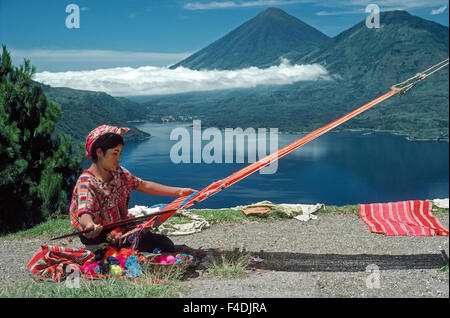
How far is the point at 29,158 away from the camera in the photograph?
24.7 ft

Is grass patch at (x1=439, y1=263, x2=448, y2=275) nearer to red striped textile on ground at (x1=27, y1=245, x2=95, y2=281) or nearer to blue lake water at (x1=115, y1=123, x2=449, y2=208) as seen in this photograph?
red striped textile on ground at (x1=27, y1=245, x2=95, y2=281)

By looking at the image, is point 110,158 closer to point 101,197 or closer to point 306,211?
point 101,197

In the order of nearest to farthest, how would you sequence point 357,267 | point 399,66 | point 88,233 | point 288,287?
point 288,287, point 88,233, point 357,267, point 399,66

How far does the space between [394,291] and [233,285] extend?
44.7 inches

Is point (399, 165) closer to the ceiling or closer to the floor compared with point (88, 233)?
closer to the floor

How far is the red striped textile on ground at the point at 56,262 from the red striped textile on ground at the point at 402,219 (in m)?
2.55

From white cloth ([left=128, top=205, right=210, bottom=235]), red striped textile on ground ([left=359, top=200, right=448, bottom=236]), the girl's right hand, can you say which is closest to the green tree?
white cloth ([left=128, top=205, right=210, bottom=235])

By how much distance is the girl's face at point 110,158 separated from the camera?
11.2 ft

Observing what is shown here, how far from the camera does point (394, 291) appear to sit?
310 centimetres

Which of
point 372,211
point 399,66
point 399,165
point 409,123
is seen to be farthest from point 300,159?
point 399,66

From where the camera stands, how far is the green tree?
23.8ft

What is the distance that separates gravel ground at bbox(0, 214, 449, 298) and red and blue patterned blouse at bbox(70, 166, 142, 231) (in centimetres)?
84

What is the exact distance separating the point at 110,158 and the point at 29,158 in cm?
481
